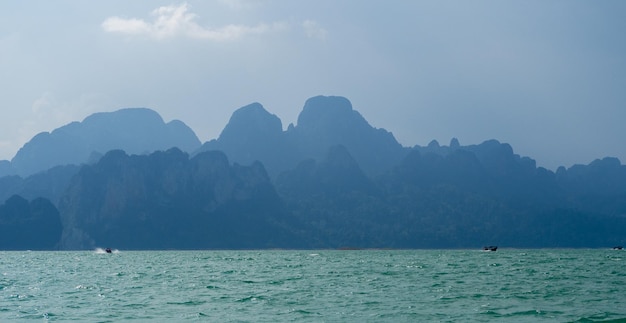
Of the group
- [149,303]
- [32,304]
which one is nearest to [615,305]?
[149,303]

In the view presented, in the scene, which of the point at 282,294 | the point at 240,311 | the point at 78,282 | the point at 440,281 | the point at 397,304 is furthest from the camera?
the point at 78,282

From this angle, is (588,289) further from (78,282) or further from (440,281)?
(78,282)

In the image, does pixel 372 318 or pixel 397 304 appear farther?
pixel 397 304

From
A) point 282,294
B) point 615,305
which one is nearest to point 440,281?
point 282,294

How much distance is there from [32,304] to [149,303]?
33.6ft

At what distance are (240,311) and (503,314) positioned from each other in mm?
20204

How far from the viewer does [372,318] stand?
52406mm

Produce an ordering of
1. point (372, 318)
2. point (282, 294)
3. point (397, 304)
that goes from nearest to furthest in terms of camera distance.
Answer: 1. point (372, 318)
2. point (397, 304)
3. point (282, 294)

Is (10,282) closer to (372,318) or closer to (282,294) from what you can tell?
(282,294)

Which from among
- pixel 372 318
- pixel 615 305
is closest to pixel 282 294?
pixel 372 318

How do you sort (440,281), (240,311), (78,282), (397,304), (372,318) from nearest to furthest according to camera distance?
(372,318)
(240,311)
(397,304)
(440,281)
(78,282)

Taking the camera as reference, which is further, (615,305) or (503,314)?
(615,305)

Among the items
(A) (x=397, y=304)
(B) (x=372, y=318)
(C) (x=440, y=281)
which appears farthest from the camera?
(C) (x=440, y=281)

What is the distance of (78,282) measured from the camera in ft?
310
